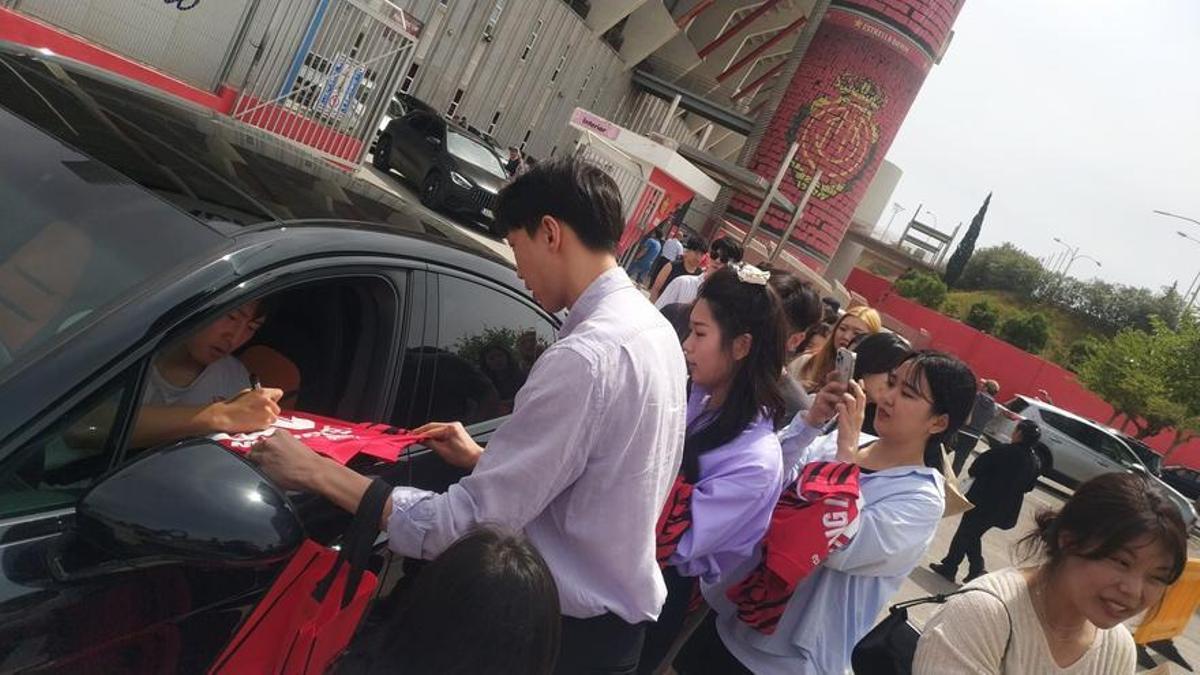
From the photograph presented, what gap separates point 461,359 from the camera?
2117 millimetres

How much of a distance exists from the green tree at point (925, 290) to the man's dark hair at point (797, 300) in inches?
1964

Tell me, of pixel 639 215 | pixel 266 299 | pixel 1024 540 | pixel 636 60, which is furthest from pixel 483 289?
pixel 636 60

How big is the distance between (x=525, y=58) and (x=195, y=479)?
1079 inches

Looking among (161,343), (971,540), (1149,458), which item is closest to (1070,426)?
(1149,458)

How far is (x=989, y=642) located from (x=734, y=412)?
82 cm

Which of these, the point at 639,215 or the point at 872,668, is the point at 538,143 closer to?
the point at 639,215

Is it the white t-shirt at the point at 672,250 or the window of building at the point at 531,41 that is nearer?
the white t-shirt at the point at 672,250

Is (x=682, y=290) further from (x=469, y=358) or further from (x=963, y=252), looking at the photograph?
(x=963, y=252)

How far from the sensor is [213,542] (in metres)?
1.22

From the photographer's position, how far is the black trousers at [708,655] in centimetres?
250

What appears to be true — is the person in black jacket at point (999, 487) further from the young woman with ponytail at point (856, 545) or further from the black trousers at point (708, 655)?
the black trousers at point (708, 655)

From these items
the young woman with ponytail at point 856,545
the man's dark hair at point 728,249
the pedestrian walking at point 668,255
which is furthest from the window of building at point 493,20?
the young woman with ponytail at point 856,545

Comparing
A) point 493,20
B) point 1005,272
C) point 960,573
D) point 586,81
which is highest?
point 1005,272

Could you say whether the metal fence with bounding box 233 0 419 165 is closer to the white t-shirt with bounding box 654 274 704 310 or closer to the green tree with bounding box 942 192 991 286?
the white t-shirt with bounding box 654 274 704 310
